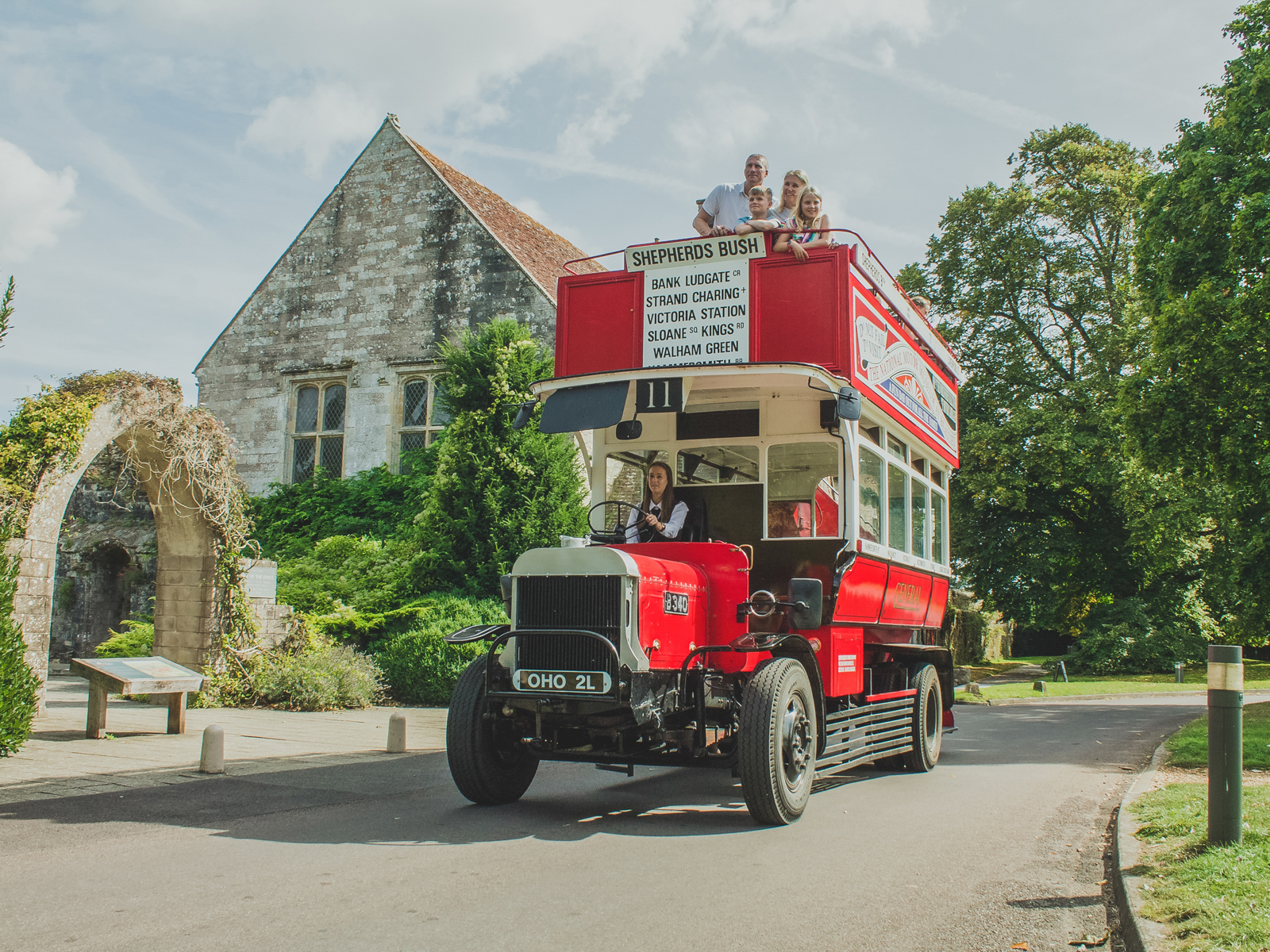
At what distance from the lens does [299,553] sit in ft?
66.4

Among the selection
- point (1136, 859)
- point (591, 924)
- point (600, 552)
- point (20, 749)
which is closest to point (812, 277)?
point (600, 552)

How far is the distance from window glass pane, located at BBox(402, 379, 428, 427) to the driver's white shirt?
14080 mm

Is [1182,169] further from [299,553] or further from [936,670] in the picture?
[299,553]

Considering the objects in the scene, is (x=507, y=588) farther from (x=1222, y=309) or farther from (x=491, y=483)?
(x=1222, y=309)

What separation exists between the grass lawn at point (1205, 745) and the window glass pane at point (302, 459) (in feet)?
55.7

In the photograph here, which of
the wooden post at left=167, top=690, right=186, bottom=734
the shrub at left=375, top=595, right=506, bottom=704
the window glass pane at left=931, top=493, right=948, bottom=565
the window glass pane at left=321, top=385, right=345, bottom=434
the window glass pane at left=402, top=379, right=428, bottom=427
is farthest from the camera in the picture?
the window glass pane at left=321, top=385, right=345, bottom=434

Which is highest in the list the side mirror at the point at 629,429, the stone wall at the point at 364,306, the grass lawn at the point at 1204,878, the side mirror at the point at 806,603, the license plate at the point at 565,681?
the stone wall at the point at 364,306

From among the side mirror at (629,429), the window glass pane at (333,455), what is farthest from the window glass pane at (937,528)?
the window glass pane at (333,455)

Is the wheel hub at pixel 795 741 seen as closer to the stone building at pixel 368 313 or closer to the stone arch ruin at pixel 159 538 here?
the stone arch ruin at pixel 159 538

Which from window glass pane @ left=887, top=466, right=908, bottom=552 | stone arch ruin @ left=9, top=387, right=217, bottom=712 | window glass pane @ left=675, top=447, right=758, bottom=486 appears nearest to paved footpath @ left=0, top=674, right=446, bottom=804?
stone arch ruin @ left=9, top=387, right=217, bottom=712

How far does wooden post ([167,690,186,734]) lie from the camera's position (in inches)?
428

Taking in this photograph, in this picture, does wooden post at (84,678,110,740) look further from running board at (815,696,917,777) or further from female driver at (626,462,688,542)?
running board at (815,696,917,777)

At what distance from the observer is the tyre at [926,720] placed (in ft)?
32.4

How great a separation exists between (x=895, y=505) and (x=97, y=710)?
316 inches
